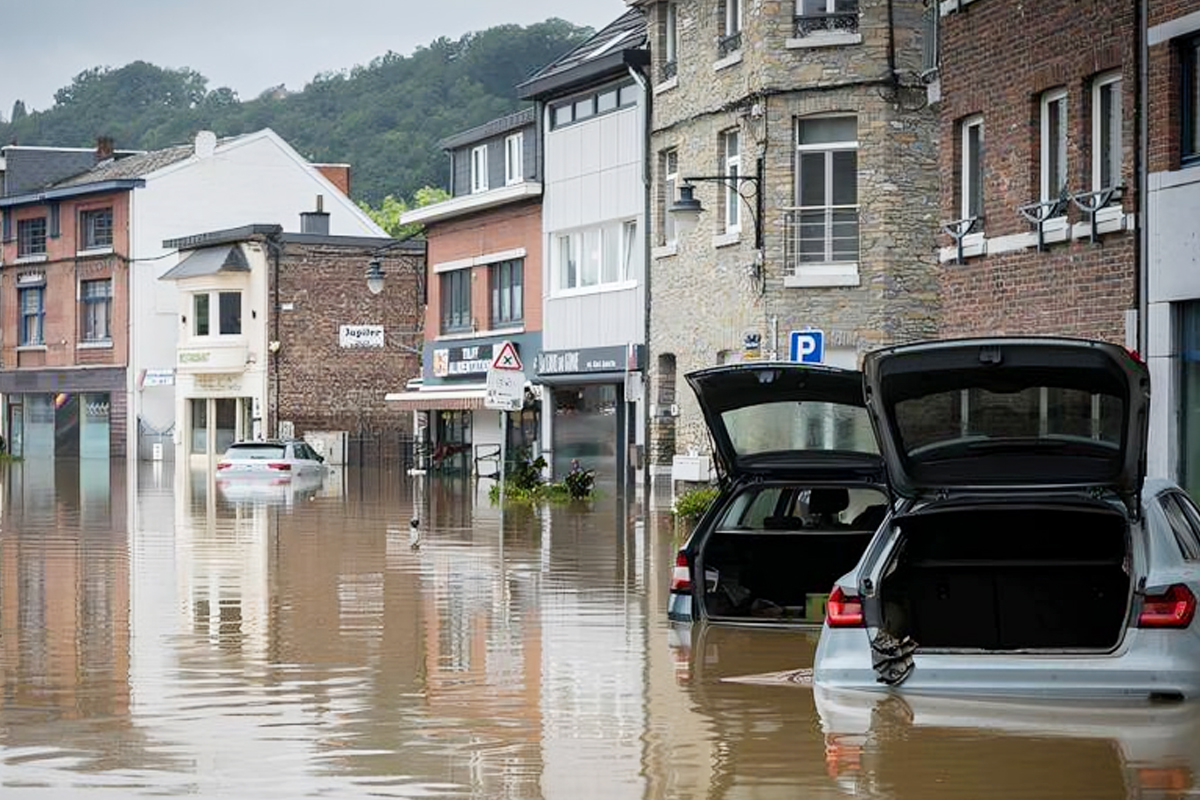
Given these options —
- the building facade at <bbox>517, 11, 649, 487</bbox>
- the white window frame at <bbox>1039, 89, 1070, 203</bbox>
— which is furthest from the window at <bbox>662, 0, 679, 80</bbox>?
the white window frame at <bbox>1039, 89, 1070, 203</bbox>

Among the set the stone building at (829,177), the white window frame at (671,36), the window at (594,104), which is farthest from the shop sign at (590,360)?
the stone building at (829,177)

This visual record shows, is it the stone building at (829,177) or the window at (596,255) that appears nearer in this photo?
the stone building at (829,177)

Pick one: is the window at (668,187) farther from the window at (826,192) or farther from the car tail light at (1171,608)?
the car tail light at (1171,608)

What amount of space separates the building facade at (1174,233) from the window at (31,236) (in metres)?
62.9

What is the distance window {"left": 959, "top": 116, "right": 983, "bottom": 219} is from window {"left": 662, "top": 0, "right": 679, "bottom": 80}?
578 inches

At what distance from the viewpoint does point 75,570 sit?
23.2 meters

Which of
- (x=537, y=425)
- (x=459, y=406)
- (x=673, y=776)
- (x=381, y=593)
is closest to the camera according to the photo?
(x=673, y=776)

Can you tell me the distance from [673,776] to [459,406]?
45.5 meters

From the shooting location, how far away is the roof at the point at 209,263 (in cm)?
6800

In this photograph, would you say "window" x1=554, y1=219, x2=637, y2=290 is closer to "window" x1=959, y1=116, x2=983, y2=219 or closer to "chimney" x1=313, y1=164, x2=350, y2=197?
"window" x1=959, y1=116, x2=983, y2=219

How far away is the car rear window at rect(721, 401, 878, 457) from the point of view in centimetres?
1556

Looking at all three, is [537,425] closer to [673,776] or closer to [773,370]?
[773,370]

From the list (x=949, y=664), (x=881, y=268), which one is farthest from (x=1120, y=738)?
(x=881, y=268)

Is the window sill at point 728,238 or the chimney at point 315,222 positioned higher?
the chimney at point 315,222
